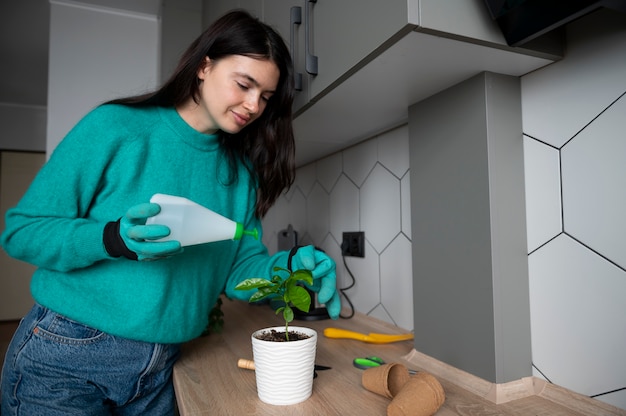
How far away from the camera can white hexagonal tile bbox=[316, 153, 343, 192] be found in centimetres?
147

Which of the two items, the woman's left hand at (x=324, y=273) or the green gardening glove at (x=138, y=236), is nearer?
the green gardening glove at (x=138, y=236)

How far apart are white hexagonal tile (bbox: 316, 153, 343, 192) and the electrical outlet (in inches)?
9.0

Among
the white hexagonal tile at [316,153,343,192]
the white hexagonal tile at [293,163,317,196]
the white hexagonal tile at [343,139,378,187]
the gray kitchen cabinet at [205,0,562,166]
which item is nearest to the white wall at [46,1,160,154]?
the white hexagonal tile at [293,163,317,196]

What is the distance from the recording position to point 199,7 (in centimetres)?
189

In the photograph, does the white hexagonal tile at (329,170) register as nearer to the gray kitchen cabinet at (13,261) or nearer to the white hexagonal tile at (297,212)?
the white hexagonal tile at (297,212)

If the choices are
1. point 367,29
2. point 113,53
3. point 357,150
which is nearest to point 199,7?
point 113,53

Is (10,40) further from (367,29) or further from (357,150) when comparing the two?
(367,29)

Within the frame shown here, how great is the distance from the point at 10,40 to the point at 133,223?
3.17 metres

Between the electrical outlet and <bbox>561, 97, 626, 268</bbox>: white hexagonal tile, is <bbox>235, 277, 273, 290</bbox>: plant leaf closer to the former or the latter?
<bbox>561, 97, 626, 268</bbox>: white hexagonal tile

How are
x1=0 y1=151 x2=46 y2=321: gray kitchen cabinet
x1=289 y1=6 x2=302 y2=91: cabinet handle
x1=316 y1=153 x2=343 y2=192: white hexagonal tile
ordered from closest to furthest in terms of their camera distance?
x1=289 y1=6 x2=302 y2=91: cabinet handle < x1=316 y1=153 x2=343 y2=192: white hexagonal tile < x1=0 y1=151 x2=46 y2=321: gray kitchen cabinet

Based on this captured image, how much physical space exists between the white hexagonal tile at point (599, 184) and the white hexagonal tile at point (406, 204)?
42 cm

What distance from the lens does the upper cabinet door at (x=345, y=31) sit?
577 mm

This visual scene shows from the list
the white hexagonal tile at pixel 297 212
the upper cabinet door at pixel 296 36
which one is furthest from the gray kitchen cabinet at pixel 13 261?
the upper cabinet door at pixel 296 36

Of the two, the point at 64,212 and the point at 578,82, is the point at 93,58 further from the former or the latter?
the point at 578,82
